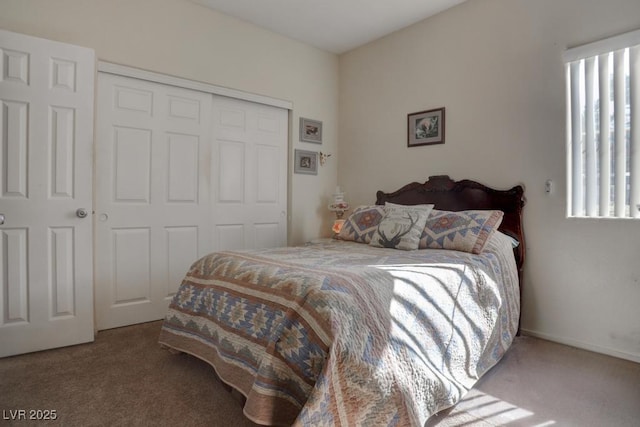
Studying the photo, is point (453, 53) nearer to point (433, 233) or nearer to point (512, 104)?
point (512, 104)

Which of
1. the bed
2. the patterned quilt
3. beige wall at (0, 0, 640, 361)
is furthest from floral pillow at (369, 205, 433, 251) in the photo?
beige wall at (0, 0, 640, 361)

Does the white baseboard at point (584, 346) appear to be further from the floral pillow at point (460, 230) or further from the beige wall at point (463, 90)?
the floral pillow at point (460, 230)

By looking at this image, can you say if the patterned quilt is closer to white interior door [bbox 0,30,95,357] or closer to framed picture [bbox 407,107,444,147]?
white interior door [bbox 0,30,95,357]

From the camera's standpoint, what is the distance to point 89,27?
273 cm

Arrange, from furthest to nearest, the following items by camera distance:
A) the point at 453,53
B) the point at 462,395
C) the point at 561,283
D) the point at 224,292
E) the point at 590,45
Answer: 1. the point at 453,53
2. the point at 561,283
3. the point at 590,45
4. the point at 224,292
5. the point at 462,395

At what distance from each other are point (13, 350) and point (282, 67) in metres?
A: 3.34

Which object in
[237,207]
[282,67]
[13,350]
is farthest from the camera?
[282,67]

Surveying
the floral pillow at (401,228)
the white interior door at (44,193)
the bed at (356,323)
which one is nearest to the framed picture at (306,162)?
the floral pillow at (401,228)

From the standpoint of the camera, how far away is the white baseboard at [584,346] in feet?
7.64

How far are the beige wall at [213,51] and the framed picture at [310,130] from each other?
7cm

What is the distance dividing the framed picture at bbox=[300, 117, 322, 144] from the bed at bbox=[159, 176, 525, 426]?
187 centimetres

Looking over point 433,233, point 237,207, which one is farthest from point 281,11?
point 433,233

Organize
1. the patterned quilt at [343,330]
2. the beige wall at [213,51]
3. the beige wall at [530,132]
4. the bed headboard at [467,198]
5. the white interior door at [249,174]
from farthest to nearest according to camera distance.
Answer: the white interior door at [249,174] → the bed headboard at [467,198] → the beige wall at [213,51] → the beige wall at [530,132] → the patterned quilt at [343,330]

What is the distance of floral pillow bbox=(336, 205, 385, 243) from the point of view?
2998 mm
